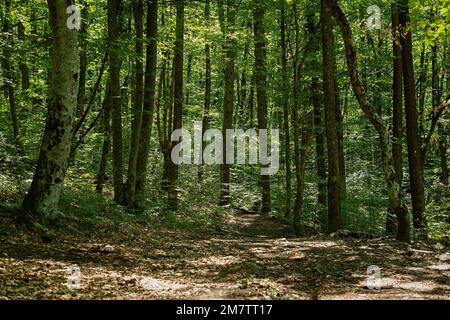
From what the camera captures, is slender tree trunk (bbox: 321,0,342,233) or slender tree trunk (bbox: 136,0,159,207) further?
slender tree trunk (bbox: 136,0,159,207)

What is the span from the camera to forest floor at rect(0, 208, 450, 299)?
6.07 meters

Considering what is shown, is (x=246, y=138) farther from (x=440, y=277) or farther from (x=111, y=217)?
(x=440, y=277)

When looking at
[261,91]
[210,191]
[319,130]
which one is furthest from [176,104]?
[210,191]

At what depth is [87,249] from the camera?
8516 mm

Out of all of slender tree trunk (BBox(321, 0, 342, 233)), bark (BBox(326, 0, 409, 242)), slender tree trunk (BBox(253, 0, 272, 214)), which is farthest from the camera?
slender tree trunk (BBox(253, 0, 272, 214))

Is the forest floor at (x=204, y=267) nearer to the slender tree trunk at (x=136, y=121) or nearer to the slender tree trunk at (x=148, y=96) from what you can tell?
the slender tree trunk at (x=136, y=121)

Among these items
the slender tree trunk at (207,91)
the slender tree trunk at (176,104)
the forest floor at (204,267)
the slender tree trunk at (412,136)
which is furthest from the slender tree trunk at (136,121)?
the slender tree trunk at (207,91)

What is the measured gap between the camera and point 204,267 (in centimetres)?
830

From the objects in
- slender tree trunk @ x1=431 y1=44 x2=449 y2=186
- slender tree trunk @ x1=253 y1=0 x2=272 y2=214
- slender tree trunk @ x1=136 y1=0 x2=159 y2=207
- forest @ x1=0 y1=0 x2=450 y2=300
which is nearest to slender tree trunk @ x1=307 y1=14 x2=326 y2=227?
forest @ x1=0 y1=0 x2=450 y2=300

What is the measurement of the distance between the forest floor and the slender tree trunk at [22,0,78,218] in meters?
0.80

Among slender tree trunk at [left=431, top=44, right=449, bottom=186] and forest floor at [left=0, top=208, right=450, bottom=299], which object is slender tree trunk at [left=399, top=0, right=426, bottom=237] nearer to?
forest floor at [left=0, top=208, right=450, bottom=299]

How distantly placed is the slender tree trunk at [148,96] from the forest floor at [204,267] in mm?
3783

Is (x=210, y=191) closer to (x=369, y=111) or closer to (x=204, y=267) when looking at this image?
(x=369, y=111)
